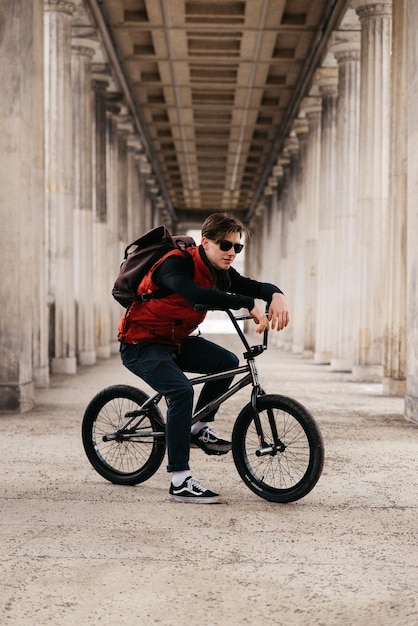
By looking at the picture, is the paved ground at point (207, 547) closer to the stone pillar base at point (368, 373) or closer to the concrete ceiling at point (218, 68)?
the stone pillar base at point (368, 373)

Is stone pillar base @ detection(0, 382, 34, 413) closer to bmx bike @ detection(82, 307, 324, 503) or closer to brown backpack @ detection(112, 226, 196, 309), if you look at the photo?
bmx bike @ detection(82, 307, 324, 503)

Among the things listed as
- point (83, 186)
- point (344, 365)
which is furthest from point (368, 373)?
point (83, 186)

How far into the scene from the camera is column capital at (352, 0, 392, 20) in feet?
58.7

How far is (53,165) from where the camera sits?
63.0 feet

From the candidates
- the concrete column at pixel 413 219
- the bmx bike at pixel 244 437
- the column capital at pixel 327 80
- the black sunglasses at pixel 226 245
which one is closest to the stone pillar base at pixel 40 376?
the concrete column at pixel 413 219

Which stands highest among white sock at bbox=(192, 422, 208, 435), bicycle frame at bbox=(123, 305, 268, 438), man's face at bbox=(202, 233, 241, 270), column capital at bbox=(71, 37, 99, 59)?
column capital at bbox=(71, 37, 99, 59)

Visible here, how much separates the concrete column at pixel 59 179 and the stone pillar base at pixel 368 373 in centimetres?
549

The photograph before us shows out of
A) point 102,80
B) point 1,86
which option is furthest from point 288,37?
point 1,86

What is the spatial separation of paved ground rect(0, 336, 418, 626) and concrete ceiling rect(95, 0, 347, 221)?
14.3m

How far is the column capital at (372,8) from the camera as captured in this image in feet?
58.7

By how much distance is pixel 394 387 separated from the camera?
49.7 feet

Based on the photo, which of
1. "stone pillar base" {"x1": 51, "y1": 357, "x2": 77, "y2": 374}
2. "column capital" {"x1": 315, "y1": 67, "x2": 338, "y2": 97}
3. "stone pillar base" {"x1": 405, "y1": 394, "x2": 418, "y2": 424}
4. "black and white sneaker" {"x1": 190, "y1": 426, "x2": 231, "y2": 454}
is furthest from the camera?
"column capital" {"x1": 315, "y1": 67, "x2": 338, "y2": 97}

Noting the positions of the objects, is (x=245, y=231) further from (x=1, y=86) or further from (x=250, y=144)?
(x=250, y=144)

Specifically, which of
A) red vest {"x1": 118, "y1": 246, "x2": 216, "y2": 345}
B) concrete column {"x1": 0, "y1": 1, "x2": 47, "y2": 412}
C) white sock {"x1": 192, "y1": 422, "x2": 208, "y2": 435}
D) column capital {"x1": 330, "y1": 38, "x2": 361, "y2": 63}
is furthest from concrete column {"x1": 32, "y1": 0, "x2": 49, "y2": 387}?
white sock {"x1": 192, "y1": 422, "x2": 208, "y2": 435}
